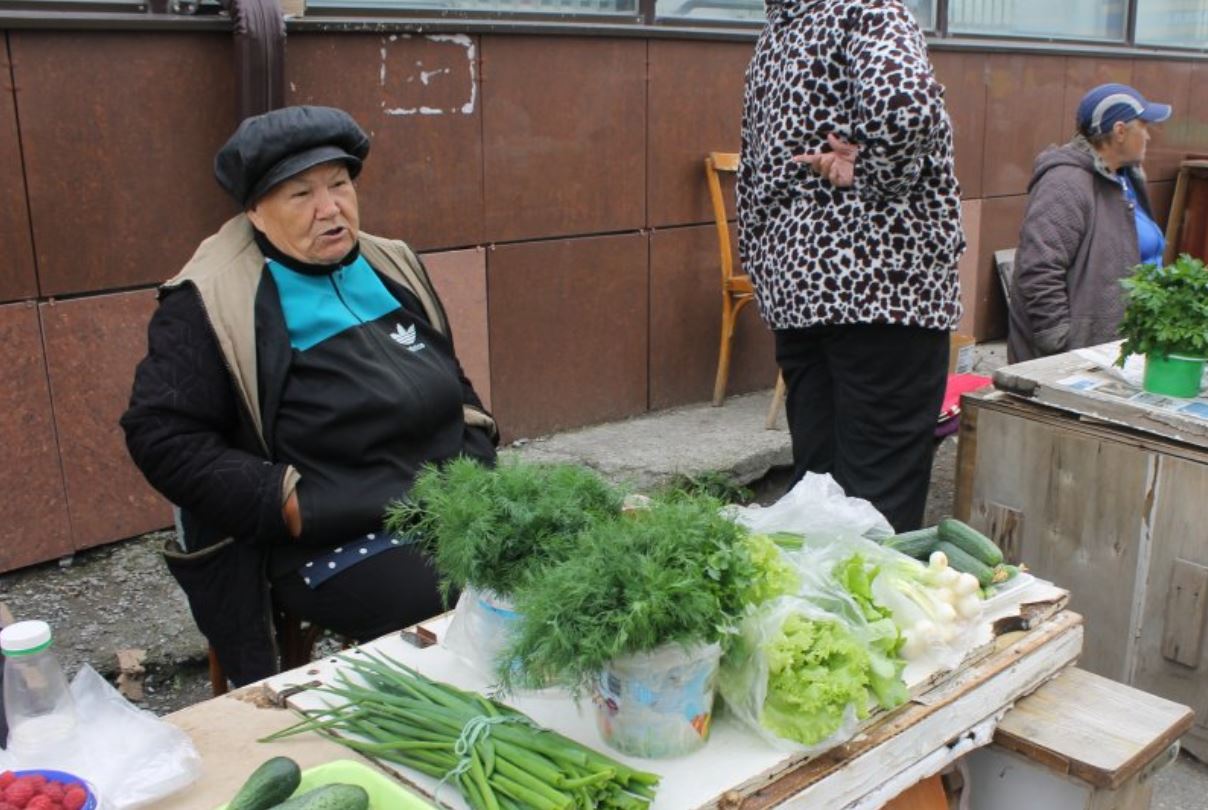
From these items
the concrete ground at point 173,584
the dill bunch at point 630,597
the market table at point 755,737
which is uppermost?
the dill bunch at point 630,597

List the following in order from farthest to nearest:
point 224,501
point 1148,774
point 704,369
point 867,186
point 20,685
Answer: point 704,369 < point 867,186 < point 224,501 < point 1148,774 < point 20,685

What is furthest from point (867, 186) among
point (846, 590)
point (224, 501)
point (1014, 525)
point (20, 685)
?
point (20, 685)

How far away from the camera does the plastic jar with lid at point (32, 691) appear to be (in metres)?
1.61

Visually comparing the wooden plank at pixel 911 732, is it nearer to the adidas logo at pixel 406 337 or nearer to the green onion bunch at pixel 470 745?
the green onion bunch at pixel 470 745

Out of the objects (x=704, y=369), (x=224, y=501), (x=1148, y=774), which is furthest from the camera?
(x=704, y=369)

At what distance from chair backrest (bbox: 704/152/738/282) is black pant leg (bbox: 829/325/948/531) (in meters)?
2.35

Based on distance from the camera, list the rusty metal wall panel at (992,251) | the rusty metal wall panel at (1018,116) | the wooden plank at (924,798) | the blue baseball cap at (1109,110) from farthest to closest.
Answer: the rusty metal wall panel at (992,251) < the rusty metal wall panel at (1018,116) < the blue baseball cap at (1109,110) < the wooden plank at (924,798)

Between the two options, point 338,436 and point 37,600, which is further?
point 37,600

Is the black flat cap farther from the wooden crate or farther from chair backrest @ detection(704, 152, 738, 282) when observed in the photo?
chair backrest @ detection(704, 152, 738, 282)

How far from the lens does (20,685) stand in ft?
5.37

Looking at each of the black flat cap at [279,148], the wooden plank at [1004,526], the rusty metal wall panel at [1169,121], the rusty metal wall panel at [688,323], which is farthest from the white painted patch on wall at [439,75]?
the rusty metal wall panel at [1169,121]

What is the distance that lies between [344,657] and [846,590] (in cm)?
82

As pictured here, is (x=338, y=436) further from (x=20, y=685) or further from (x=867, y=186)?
(x=867, y=186)

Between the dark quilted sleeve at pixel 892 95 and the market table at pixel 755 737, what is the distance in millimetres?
1237
